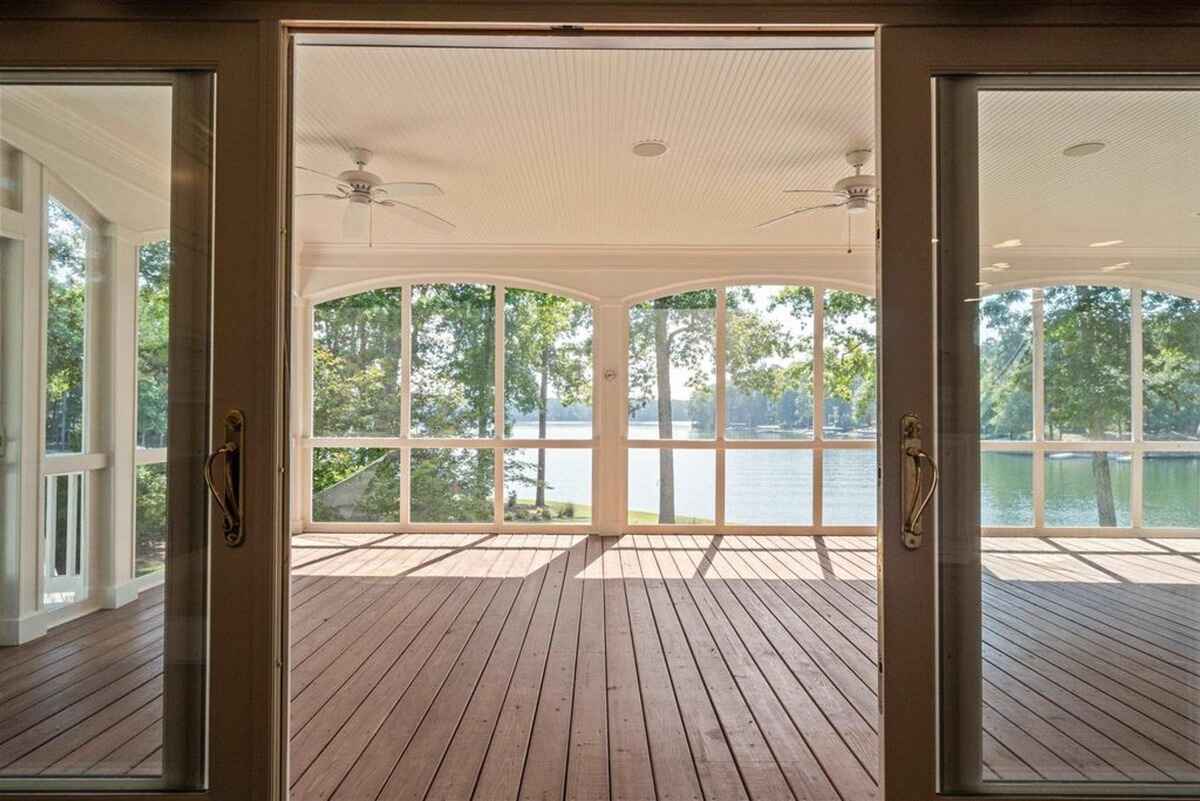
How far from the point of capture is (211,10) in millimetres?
1578

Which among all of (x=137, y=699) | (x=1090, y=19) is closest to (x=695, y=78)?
(x=1090, y=19)

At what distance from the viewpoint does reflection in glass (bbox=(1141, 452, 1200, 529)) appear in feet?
5.46

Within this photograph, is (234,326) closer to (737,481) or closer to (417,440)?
(417,440)

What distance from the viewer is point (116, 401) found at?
1.65 metres

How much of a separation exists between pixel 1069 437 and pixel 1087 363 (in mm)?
204

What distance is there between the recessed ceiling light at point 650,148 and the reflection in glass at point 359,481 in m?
3.72

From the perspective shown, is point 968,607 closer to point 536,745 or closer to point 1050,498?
point 1050,498

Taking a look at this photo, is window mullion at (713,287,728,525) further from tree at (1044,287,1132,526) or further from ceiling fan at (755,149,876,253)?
tree at (1044,287,1132,526)

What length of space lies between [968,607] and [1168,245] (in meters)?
1.11

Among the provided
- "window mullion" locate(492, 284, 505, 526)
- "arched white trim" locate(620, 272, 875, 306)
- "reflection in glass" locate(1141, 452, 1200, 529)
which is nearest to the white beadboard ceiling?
"arched white trim" locate(620, 272, 875, 306)

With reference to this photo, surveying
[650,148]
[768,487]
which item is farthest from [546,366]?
[650,148]

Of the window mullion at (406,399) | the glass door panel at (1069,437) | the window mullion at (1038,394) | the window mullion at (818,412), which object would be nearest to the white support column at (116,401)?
the glass door panel at (1069,437)

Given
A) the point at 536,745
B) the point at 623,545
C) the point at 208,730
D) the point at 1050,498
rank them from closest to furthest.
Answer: the point at 208,730 < the point at 1050,498 < the point at 536,745 < the point at 623,545

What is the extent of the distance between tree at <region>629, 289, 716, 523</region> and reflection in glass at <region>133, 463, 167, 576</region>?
177 inches
